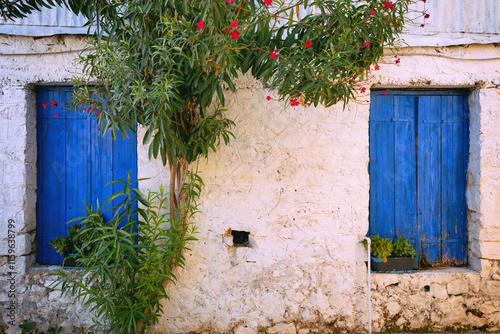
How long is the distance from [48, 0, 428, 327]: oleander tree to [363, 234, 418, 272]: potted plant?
1.35 meters

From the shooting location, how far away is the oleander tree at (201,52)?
2004 millimetres

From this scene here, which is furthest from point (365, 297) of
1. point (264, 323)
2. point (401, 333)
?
point (264, 323)

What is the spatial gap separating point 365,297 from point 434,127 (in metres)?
1.64

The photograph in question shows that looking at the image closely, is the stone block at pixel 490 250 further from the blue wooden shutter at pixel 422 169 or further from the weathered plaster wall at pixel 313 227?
the blue wooden shutter at pixel 422 169

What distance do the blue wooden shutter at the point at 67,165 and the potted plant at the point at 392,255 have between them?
87.1 inches

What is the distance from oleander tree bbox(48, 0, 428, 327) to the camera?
6.57 ft

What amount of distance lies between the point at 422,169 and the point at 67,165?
3193 mm

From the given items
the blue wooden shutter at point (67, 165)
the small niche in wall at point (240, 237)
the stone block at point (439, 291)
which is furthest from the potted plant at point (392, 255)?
the blue wooden shutter at point (67, 165)

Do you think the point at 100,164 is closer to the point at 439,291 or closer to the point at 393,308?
the point at 393,308

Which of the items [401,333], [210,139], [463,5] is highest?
[463,5]

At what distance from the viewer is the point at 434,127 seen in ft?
10.3

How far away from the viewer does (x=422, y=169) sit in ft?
10.3

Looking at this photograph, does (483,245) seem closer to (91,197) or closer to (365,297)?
(365,297)

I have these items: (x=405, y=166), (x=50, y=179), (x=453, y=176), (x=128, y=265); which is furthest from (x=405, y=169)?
(x=50, y=179)
